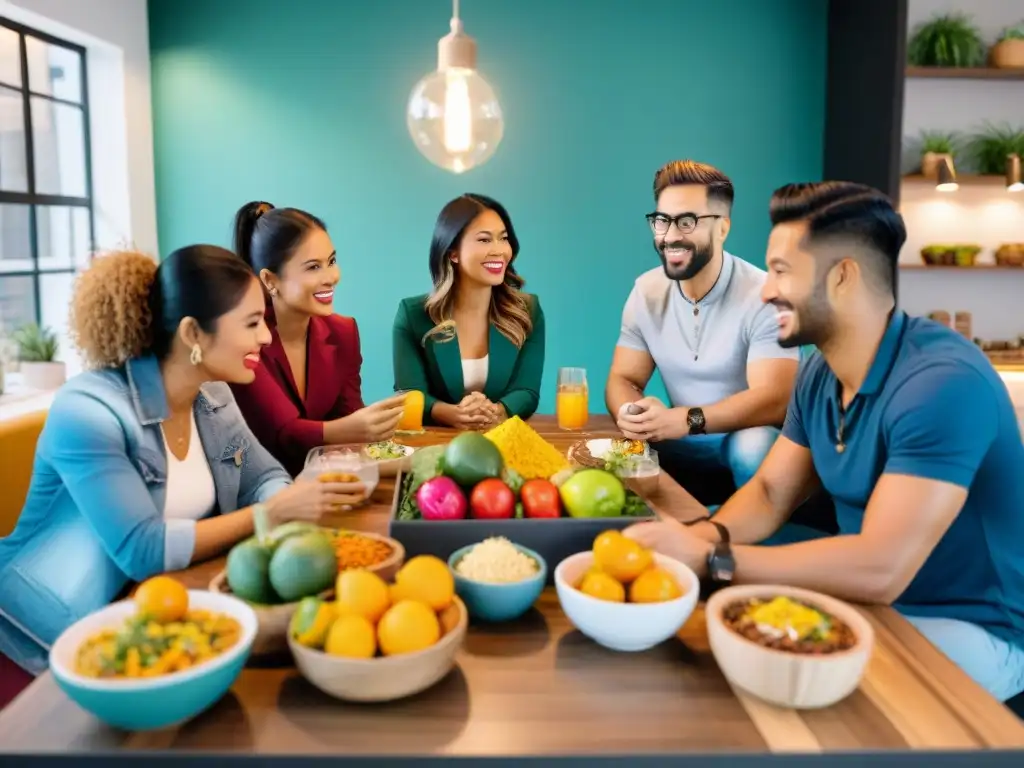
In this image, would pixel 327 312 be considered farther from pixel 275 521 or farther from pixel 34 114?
pixel 34 114

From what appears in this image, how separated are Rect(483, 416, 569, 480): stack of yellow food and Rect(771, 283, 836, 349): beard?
49cm

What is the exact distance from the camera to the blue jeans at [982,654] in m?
1.40

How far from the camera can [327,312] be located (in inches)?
97.7

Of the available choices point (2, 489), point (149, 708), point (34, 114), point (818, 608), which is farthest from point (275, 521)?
point (34, 114)

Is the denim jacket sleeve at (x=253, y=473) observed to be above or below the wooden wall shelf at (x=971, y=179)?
below

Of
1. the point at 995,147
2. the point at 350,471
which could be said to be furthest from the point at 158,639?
the point at 995,147

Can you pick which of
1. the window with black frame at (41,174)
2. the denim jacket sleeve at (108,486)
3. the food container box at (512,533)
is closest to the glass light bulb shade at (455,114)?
the denim jacket sleeve at (108,486)

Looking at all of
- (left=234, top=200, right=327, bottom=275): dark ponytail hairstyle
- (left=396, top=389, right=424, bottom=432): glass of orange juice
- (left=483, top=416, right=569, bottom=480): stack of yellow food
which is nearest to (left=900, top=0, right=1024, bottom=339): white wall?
(left=396, top=389, right=424, bottom=432): glass of orange juice

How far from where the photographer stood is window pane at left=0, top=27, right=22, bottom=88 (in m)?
3.56

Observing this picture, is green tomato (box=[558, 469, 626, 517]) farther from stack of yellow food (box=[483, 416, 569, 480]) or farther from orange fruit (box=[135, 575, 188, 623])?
orange fruit (box=[135, 575, 188, 623])

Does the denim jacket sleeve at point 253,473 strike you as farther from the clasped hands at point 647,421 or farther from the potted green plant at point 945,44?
the potted green plant at point 945,44

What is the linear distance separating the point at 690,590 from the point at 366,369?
146 inches

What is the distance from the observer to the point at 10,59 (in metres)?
3.61

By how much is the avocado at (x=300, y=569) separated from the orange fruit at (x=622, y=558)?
0.35 meters
